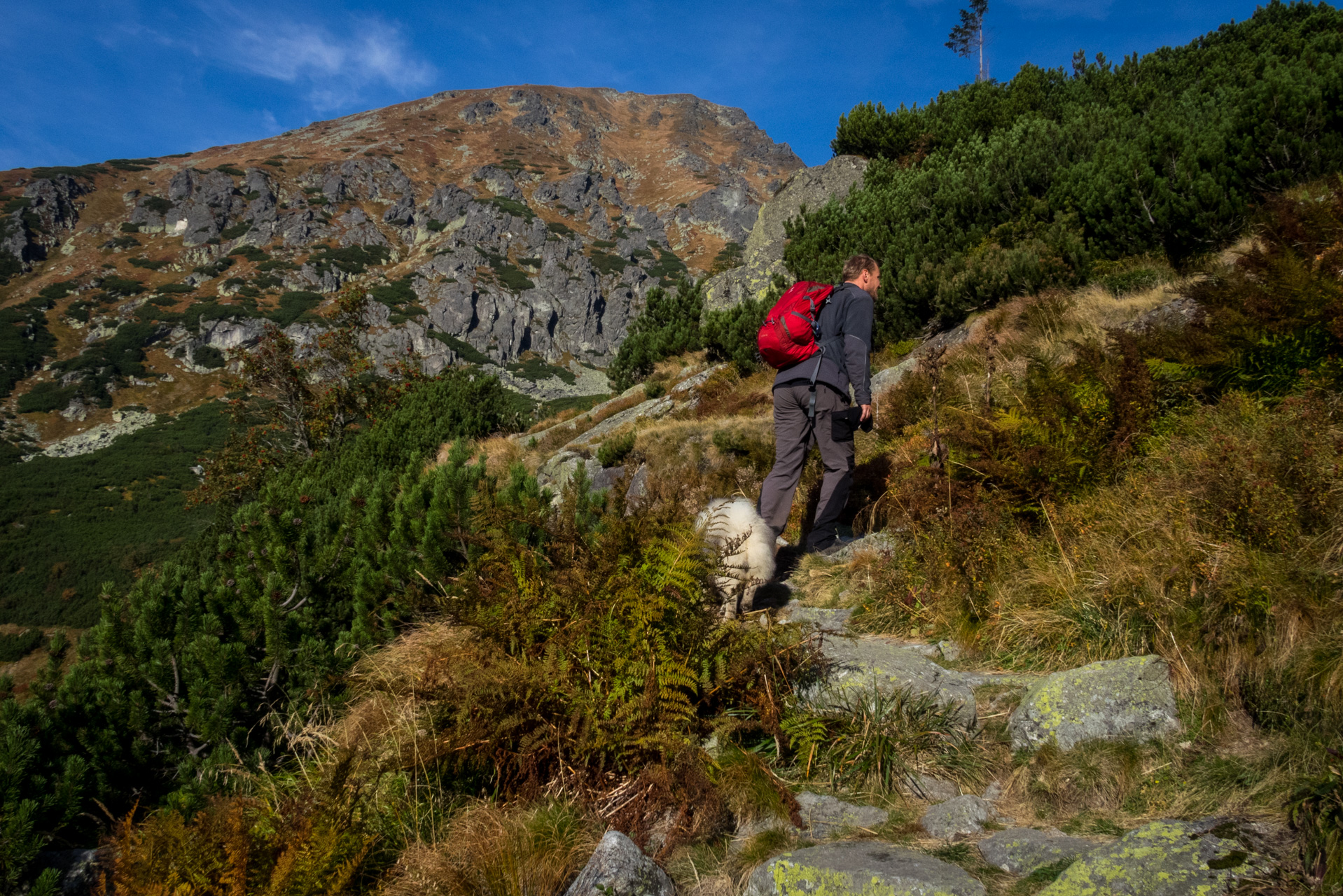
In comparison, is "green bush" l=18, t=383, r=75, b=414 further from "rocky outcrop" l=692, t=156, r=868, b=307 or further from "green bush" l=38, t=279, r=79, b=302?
"rocky outcrop" l=692, t=156, r=868, b=307

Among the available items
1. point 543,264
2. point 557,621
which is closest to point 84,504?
point 557,621

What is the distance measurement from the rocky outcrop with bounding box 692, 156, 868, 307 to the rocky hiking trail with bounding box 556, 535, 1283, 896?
50.3 feet

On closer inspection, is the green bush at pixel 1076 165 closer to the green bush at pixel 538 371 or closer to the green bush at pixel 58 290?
the green bush at pixel 538 371

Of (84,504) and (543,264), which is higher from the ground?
(543,264)

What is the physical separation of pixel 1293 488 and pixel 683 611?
2.79 m

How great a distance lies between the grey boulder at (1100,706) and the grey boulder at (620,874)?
5.02 feet

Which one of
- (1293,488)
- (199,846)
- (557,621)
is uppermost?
(1293,488)

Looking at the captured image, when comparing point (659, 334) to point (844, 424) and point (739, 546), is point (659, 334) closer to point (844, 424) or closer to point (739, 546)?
point (844, 424)

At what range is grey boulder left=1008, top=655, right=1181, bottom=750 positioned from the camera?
2.38 meters

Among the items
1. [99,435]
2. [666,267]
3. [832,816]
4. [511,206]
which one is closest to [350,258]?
[511,206]

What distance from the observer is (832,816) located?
2.44 m

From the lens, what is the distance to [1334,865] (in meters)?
1.42

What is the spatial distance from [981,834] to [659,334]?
1771cm

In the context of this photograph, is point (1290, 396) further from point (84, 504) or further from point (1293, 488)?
point (84, 504)
